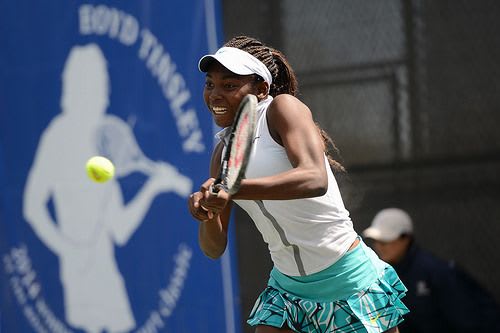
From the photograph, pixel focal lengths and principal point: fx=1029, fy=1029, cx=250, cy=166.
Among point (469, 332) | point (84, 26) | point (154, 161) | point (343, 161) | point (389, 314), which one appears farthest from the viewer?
point (84, 26)

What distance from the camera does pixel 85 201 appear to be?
5.58 m

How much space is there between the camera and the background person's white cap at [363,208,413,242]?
15.0 feet

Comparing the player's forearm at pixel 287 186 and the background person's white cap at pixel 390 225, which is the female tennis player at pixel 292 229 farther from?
the background person's white cap at pixel 390 225

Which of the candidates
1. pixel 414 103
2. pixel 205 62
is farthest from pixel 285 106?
pixel 414 103

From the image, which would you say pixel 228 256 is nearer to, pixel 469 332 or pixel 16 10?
pixel 469 332

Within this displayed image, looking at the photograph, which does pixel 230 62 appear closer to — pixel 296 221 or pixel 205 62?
pixel 205 62

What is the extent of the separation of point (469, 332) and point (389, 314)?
129 centimetres

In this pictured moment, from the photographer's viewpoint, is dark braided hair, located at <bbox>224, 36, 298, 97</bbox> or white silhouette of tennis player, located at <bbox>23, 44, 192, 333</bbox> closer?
dark braided hair, located at <bbox>224, 36, 298, 97</bbox>

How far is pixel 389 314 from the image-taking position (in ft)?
10.5

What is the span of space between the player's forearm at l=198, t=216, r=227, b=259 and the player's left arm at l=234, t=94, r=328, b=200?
1.41ft

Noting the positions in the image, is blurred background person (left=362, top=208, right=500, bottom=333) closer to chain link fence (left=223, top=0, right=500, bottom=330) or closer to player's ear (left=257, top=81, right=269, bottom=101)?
chain link fence (left=223, top=0, right=500, bottom=330)

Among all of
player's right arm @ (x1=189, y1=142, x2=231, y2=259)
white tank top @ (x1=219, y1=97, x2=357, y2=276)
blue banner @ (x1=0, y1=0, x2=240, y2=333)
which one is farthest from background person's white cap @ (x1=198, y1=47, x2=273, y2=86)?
blue banner @ (x1=0, y1=0, x2=240, y2=333)

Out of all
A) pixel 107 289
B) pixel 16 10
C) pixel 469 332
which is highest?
pixel 16 10

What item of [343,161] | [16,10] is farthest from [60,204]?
[343,161]
